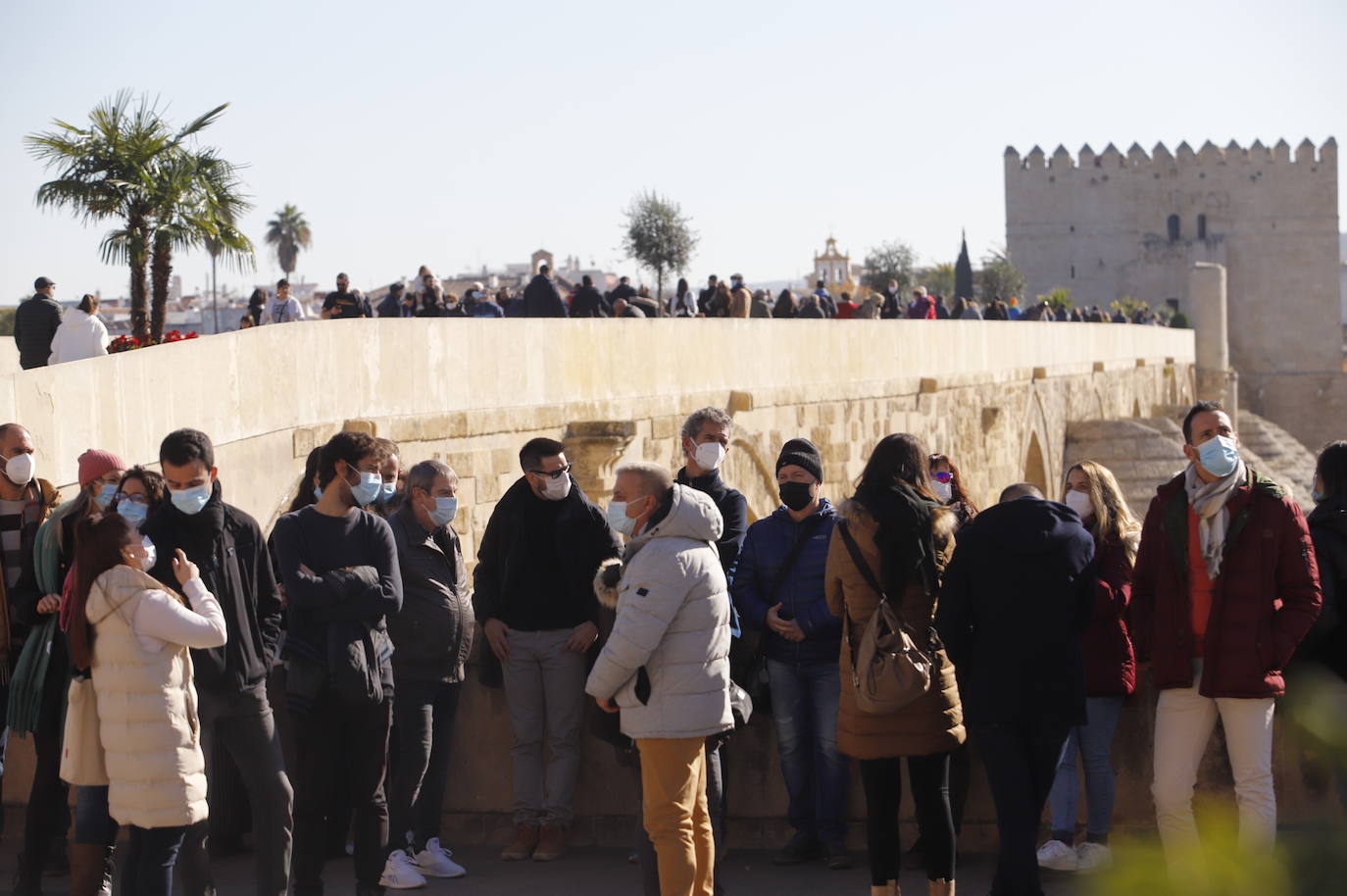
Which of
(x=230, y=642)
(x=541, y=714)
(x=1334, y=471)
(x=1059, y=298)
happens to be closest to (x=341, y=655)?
(x=230, y=642)

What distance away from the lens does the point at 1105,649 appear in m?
4.74

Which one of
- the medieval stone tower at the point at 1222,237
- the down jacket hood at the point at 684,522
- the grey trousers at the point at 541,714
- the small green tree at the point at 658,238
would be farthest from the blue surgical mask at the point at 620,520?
the medieval stone tower at the point at 1222,237

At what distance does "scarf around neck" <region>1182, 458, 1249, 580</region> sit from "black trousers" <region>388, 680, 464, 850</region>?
2338 millimetres

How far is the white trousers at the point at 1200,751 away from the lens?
4.31m

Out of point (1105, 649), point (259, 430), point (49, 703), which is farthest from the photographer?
point (259, 430)

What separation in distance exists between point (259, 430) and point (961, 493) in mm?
3133

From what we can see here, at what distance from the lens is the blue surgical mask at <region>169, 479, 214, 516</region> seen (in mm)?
4102

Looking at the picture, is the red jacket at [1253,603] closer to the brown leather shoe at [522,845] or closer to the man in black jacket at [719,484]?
the man in black jacket at [719,484]

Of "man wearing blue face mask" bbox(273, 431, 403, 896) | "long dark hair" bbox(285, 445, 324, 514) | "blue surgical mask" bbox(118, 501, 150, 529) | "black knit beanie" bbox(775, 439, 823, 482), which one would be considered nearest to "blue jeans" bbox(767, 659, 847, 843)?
"black knit beanie" bbox(775, 439, 823, 482)

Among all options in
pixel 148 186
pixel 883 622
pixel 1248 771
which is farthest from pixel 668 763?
pixel 148 186

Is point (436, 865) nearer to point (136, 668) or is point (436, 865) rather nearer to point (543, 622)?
point (543, 622)

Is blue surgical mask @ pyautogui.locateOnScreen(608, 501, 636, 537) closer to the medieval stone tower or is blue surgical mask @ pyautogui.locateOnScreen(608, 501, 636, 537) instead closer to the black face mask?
the black face mask

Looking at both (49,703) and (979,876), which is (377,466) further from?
(979,876)

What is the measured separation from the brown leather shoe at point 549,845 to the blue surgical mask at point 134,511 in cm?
169
